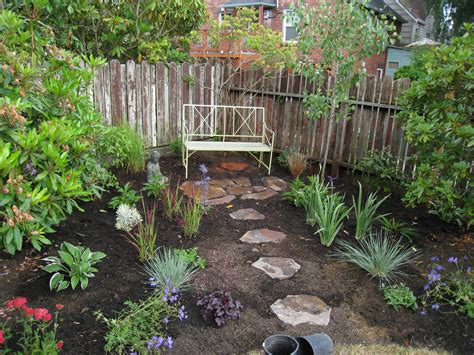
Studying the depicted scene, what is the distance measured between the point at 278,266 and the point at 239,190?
1978mm

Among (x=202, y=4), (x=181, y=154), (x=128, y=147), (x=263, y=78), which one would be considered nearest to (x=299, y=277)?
(x=128, y=147)

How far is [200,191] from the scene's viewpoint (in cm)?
513

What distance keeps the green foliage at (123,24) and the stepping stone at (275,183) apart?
8.93 ft

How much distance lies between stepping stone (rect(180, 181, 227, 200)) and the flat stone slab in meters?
1.53

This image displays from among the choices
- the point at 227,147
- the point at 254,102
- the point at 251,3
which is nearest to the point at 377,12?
the point at 251,3

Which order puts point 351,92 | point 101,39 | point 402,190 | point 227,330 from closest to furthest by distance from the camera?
point 227,330 < point 402,190 < point 351,92 < point 101,39

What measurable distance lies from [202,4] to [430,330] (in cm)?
602

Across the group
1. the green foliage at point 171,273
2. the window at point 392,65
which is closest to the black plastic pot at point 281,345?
the green foliage at point 171,273

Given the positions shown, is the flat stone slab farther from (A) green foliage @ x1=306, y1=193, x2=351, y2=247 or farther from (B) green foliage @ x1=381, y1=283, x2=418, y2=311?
(B) green foliage @ x1=381, y1=283, x2=418, y2=311

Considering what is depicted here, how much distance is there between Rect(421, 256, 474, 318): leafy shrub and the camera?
3.00 m

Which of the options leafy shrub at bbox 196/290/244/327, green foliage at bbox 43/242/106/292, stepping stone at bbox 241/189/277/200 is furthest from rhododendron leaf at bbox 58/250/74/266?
stepping stone at bbox 241/189/277/200

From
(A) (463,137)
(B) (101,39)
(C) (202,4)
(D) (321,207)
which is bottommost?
(D) (321,207)

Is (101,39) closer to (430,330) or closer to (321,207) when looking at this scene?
(321,207)

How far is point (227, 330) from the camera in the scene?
276 cm
